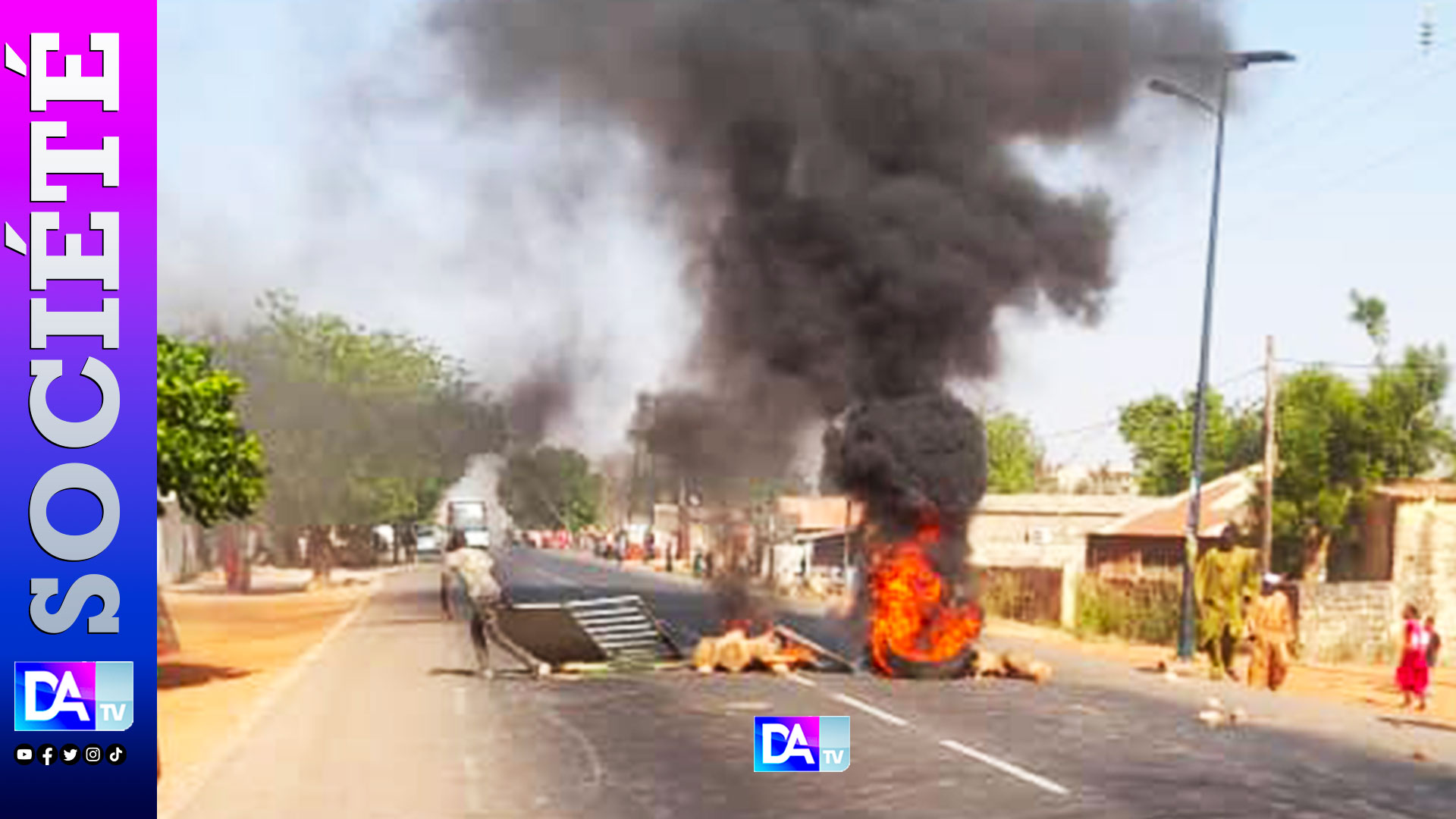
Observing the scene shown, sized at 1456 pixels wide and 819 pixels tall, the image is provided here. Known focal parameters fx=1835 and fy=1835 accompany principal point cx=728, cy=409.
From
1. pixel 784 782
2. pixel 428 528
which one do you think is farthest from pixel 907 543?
pixel 428 528

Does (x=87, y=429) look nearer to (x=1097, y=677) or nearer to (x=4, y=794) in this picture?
(x=4, y=794)

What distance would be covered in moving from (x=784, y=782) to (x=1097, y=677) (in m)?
12.5

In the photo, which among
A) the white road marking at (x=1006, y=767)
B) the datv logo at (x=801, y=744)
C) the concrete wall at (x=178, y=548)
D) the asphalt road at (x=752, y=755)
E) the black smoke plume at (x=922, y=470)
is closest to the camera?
the asphalt road at (x=752, y=755)

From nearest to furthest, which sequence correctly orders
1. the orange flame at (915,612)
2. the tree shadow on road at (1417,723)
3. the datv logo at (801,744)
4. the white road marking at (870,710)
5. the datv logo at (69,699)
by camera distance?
the datv logo at (69,699) → the datv logo at (801,744) → the white road marking at (870,710) → the tree shadow on road at (1417,723) → the orange flame at (915,612)

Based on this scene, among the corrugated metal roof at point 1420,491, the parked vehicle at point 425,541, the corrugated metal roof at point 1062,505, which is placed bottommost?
the parked vehicle at point 425,541

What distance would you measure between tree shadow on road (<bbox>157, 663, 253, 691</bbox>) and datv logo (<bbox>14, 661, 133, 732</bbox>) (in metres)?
15.1

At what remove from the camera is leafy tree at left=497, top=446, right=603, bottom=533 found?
4710 inches

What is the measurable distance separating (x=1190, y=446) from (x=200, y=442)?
57785mm

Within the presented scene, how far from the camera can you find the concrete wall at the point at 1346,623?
3388 cm

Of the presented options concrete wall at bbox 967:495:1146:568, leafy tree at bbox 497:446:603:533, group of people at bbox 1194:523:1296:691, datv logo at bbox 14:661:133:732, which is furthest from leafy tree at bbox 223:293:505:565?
datv logo at bbox 14:661:133:732

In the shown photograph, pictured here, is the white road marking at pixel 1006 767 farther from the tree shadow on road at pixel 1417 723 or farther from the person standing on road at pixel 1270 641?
the person standing on road at pixel 1270 641

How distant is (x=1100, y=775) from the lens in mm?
13648

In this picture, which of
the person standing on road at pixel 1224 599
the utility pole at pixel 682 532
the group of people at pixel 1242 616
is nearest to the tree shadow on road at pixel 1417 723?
the group of people at pixel 1242 616

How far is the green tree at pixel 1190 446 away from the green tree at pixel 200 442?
44.4 m
